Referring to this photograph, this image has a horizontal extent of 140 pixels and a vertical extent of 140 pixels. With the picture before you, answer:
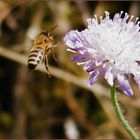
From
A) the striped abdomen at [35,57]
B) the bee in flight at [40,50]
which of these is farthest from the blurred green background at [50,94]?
the striped abdomen at [35,57]

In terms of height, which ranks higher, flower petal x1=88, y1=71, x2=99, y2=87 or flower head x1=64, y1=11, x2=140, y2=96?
flower head x1=64, y1=11, x2=140, y2=96

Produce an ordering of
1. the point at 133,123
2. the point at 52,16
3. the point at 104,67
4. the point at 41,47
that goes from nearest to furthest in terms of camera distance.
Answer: the point at 104,67, the point at 41,47, the point at 133,123, the point at 52,16

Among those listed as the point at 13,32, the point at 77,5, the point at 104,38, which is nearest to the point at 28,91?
the point at 13,32

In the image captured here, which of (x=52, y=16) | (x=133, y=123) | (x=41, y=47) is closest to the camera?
(x=41, y=47)

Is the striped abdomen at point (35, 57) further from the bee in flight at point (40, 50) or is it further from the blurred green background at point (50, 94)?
the blurred green background at point (50, 94)

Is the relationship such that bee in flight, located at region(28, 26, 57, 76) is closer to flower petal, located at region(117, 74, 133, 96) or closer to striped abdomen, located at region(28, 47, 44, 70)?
striped abdomen, located at region(28, 47, 44, 70)

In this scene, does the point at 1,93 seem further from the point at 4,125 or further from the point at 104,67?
the point at 104,67

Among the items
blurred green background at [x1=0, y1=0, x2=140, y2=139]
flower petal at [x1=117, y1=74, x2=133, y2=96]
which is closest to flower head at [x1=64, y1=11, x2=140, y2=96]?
flower petal at [x1=117, y1=74, x2=133, y2=96]
